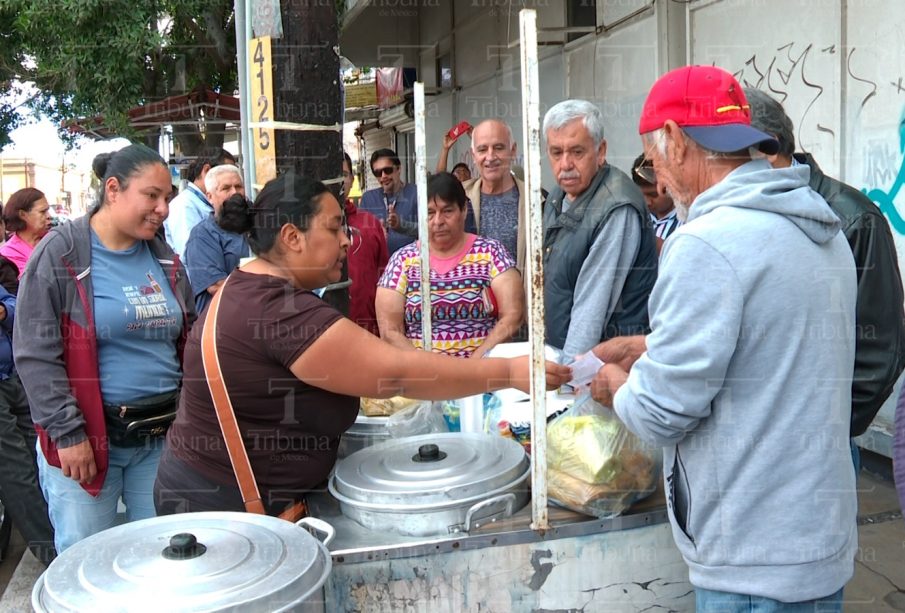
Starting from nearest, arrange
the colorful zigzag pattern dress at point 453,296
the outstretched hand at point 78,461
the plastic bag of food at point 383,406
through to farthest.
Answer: the outstretched hand at point 78,461 < the plastic bag of food at point 383,406 < the colorful zigzag pattern dress at point 453,296

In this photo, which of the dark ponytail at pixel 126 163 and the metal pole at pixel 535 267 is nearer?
the metal pole at pixel 535 267

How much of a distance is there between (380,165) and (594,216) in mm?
4044

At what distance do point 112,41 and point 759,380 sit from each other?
33.3 feet

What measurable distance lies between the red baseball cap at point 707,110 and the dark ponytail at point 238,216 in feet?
3.72

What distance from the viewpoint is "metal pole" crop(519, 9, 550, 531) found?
1.90 m

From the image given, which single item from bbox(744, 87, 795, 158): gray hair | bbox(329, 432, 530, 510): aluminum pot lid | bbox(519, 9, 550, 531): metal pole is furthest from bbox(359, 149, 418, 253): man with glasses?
bbox(519, 9, 550, 531): metal pole

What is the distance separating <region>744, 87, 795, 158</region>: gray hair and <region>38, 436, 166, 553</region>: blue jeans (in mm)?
2294

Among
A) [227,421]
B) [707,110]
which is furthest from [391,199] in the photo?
[707,110]

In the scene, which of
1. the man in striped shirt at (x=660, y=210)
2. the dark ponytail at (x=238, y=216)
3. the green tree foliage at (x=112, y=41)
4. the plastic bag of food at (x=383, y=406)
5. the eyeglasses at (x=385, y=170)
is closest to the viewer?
the dark ponytail at (x=238, y=216)

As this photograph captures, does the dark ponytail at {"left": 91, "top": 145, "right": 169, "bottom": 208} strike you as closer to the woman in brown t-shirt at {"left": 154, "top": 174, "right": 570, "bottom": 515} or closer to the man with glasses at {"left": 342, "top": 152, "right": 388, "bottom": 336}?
the woman in brown t-shirt at {"left": 154, "top": 174, "right": 570, "bottom": 515}

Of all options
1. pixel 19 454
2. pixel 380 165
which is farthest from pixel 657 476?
pixel 380 165

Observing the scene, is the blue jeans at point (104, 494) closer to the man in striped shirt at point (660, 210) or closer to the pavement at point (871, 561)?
the pavement at point (871, 561)

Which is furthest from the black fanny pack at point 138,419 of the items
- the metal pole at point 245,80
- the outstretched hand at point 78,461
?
the metal pole at point 245,80

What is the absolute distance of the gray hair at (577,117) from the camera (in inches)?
119
